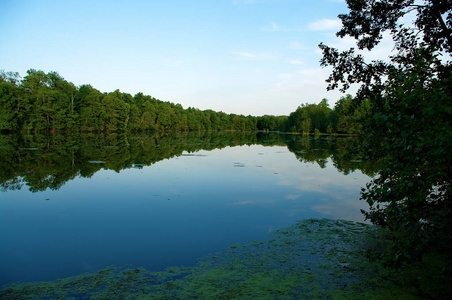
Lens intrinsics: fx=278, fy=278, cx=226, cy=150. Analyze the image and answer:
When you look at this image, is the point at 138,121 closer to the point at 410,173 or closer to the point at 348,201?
the point at 348,201

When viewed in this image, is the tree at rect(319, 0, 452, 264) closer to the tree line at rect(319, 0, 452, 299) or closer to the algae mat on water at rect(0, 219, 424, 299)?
the tree line at rect(319, 0, 452, 299)

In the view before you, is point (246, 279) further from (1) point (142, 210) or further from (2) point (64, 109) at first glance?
(2) point (64, 109)

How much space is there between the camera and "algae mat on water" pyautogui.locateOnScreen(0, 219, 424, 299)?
4.59 m

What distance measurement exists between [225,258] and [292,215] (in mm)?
4132

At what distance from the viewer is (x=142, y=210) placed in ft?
31.5

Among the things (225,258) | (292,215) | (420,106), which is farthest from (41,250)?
(420,106)

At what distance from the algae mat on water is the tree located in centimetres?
111

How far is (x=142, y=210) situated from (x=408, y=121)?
8367mm

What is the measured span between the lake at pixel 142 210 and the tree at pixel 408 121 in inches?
78.0

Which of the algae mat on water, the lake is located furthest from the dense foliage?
the algae mat on water

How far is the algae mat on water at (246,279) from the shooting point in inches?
181

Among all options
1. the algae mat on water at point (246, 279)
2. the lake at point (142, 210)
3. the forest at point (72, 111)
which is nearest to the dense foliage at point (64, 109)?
the forest at point (72, 111)

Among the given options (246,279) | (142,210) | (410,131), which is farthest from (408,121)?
(142,210)

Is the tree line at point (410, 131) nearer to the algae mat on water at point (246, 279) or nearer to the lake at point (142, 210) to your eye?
the algae mat on water at point (246, 279)
